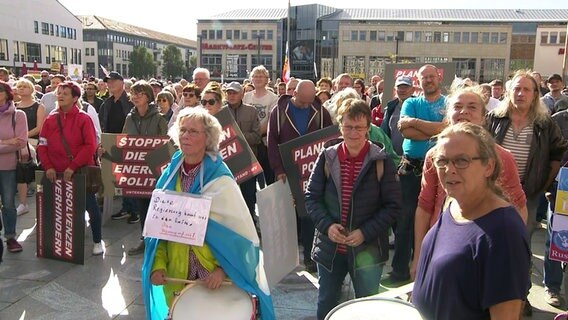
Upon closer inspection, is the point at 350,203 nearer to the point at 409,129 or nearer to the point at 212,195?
the point at 212,195

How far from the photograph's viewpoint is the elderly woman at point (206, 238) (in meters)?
3.14

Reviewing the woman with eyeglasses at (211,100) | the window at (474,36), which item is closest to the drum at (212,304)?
the woman with eyeglasses at (211,100)

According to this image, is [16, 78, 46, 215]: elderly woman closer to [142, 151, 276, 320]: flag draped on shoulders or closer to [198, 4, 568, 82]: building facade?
[142, 151, 276, 320]: flag draped on shoulders

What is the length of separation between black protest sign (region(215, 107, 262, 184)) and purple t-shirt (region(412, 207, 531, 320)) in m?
3.46

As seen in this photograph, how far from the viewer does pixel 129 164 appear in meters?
5.89

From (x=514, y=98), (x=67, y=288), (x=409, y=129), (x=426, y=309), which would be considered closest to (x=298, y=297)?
(x=409, y=129)

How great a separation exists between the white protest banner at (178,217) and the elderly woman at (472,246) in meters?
1.48

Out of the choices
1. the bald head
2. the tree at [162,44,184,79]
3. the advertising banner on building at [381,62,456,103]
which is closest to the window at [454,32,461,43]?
the tree at [162,44,184,79]

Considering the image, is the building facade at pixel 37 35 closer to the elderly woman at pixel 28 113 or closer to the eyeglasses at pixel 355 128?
the elderly woman at pixel 28 113

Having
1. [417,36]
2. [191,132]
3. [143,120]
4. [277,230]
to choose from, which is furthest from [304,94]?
[417,36]

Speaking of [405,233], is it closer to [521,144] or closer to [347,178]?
[521,144]

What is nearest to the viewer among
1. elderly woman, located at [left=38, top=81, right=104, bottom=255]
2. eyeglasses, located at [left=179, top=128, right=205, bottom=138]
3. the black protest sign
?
eyeglasses, located at [left=179, top=128, right=205, bottom=138]

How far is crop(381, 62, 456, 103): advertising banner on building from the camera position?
7.30m

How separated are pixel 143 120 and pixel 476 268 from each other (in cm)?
491
